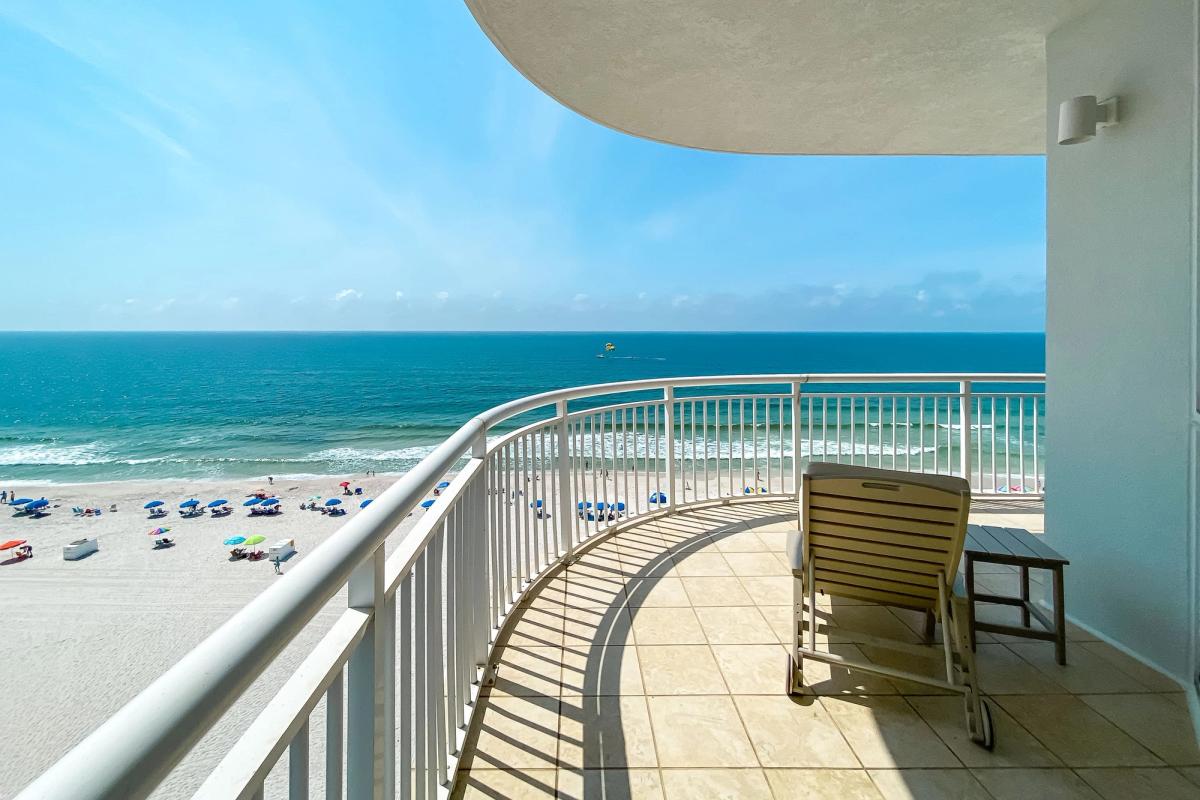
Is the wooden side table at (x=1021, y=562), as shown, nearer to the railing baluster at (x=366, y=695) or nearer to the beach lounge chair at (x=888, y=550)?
the beach lounge chair at (x=888, y=550)

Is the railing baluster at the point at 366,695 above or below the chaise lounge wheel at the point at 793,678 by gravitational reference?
above

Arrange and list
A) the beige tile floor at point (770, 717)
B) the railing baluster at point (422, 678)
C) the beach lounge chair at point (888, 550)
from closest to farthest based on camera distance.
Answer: the railing baluster at point (422, 678) < the beige tile floor at point (770, 717) < the beach lounge chair at point (888, 550)

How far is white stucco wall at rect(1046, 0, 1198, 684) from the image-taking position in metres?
2.29

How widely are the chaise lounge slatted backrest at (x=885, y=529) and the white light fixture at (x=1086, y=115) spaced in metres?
1.70

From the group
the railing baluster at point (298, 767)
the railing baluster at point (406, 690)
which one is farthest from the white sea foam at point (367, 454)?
the railing baluster at point (298, 767)

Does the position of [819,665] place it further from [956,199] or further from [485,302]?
[485,302]

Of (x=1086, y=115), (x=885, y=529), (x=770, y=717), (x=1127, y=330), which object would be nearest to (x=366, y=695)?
(x=770, y=717)

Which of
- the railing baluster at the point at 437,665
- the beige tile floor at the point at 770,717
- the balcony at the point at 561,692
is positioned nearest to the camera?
the balcony at the point at 561,692

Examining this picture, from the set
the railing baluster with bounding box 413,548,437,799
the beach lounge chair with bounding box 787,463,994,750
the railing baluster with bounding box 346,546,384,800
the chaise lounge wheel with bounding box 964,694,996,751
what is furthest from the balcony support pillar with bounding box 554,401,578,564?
the railing baluster with bounding box 346,546,384,800

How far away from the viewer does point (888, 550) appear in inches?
93.0

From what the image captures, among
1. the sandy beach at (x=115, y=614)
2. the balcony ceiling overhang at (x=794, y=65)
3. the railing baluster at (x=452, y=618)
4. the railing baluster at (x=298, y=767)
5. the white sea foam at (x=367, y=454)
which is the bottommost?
the sandy beach at (x=115, y=614)

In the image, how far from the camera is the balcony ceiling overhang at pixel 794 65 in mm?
2670

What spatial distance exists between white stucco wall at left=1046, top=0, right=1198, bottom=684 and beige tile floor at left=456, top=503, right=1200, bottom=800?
39cm

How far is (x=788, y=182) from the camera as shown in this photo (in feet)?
148
